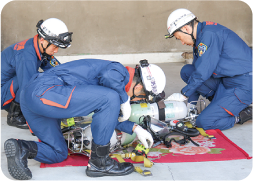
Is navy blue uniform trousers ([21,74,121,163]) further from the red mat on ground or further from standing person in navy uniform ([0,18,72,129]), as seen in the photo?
standing person in navy uniform ([0,18,72,129])

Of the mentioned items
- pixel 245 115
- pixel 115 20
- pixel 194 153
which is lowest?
pixel 194 153

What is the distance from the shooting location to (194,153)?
2789 mm

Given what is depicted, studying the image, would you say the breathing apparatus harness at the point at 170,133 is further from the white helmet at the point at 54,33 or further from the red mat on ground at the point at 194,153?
the white helmet at the point at 54,33

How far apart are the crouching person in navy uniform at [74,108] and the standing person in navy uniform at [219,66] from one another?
1207mm

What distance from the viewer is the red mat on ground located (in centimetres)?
261

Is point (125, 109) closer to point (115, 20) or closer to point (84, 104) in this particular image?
point (84, 104)

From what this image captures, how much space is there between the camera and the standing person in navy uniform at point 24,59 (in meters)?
3.31

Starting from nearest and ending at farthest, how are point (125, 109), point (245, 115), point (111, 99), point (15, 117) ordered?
point (111, 99)
point (125, 109)
point (245, 115)
point (15, 117)

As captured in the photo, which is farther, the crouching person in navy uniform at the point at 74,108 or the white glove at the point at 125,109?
the white glove at the point at 125,109

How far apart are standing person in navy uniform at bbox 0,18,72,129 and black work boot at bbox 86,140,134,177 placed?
56.0 inches

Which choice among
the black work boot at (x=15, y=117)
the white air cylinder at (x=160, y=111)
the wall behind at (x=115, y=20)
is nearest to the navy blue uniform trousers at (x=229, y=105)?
the white air cylinder at (x=160, y=111)

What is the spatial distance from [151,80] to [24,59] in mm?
1564

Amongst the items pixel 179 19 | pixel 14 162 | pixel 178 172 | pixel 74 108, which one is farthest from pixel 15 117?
pixel 179 19

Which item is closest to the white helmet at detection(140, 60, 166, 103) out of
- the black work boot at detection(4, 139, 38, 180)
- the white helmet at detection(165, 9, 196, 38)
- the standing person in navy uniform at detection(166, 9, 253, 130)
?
the standing person in navy uniform at detection(166, 9, 253, 130)
